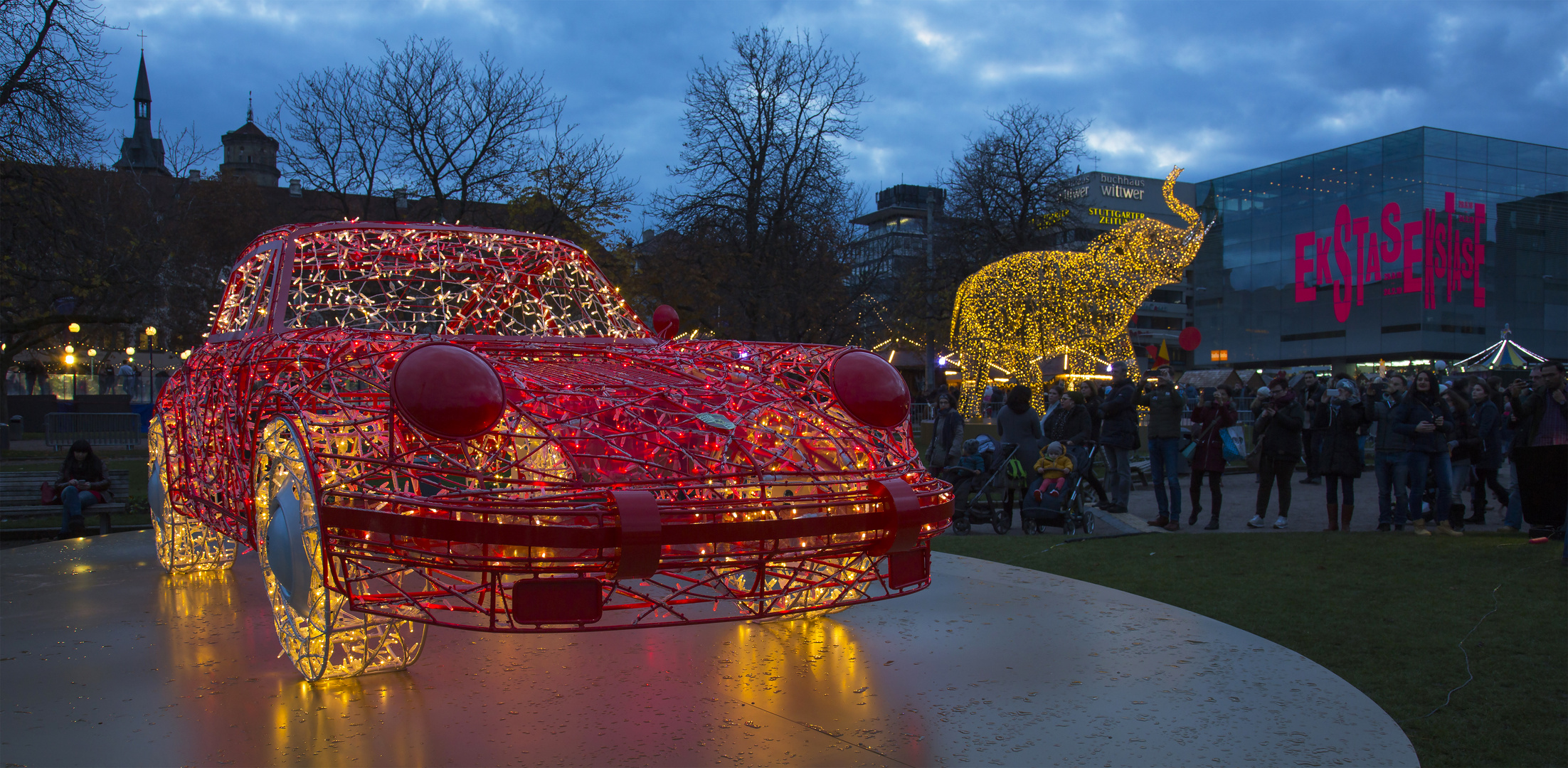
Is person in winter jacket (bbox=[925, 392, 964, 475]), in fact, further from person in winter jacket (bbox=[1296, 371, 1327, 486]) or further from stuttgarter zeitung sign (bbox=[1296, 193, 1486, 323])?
stuttgarter zeitung sign (bbox=[1296, 193, 1486, 323])

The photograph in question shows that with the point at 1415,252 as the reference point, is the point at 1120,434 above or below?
below

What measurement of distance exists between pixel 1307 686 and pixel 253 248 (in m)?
5.07

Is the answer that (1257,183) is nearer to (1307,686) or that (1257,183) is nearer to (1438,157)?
(1438,157)

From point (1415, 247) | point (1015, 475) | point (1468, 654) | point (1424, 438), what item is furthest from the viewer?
point (1415, 247)

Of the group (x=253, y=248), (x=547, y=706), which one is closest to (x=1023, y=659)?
(x=547, y=706)

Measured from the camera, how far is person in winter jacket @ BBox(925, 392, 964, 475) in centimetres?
978

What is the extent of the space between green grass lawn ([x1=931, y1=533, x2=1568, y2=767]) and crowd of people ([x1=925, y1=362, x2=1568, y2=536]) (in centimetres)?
59

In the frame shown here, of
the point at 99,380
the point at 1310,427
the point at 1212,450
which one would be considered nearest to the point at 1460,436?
the point at 1310,427

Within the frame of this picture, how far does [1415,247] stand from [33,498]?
4035cm

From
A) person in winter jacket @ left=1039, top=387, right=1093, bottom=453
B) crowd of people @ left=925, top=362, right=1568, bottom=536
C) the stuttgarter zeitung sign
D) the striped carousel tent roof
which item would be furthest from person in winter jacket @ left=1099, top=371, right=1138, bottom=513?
the stuttgarter zeitung sign

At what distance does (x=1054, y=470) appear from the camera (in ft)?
28.2

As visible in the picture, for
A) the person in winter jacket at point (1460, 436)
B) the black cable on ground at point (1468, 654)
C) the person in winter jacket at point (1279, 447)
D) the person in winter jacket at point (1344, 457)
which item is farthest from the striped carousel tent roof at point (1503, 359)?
the black cable on ground at point (1468, 654)

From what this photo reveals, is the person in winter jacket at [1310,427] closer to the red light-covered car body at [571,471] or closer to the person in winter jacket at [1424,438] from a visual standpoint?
the person in winter jacket at [1424,438]

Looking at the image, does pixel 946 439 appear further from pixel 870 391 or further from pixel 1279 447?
pixel 870 391
